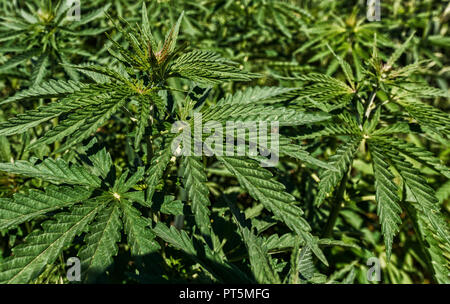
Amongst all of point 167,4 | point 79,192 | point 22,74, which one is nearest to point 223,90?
point 167,4

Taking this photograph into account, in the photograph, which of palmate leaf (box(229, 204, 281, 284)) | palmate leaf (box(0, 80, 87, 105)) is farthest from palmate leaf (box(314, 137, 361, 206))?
palmate leaf (box(0, 80, 87, 105))

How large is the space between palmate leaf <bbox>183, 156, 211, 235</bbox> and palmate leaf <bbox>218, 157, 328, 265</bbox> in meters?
0.08

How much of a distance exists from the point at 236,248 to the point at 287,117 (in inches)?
22.6

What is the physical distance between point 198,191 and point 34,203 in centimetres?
52

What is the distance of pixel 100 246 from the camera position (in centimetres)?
93

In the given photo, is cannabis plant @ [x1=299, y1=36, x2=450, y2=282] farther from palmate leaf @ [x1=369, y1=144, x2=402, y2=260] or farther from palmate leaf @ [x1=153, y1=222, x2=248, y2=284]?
palmate leaf @ [x1=153, y1=222, x2=248, y2=284]

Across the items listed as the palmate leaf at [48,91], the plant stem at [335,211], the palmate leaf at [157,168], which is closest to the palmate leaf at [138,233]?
the palmate leaf at [157,168]

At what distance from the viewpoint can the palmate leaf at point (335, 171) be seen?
1110 mm

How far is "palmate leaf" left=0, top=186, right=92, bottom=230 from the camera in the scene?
38.1 inches

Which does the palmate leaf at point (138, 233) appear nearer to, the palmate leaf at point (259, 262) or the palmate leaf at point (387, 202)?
the palmate leaf at point (259, 262)

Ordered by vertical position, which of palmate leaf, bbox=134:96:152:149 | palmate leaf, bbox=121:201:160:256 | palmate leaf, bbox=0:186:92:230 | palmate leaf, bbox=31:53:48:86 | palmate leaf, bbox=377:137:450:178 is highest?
palmate leaf, bbox=31:53:48:86

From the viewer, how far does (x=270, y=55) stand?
2455 millimetres

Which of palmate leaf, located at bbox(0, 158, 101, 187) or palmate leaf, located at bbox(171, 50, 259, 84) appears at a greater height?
palmate leaf, located at bbox(171, 50, 259, 84)
